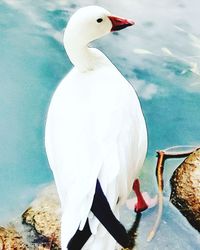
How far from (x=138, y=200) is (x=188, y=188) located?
0.43ft

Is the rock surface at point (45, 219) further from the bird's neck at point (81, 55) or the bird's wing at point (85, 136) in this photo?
the bird's neck at point (81, 55)

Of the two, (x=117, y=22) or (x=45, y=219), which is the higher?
(x=117, y=22)

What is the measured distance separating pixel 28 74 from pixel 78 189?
699 millimetres

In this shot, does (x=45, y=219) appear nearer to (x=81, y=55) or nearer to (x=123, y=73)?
(x=81, y=55)

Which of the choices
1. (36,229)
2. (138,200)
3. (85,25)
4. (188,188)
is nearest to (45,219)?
(36,229)

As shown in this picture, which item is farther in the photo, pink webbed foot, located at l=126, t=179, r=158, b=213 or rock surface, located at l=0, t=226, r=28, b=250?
pink webbed foot, located at l=126, t=179, r=158, b=213

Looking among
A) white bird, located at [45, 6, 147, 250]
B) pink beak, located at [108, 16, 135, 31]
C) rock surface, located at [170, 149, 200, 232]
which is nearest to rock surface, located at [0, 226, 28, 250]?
white bird, located at [45, 6, 147, 250]

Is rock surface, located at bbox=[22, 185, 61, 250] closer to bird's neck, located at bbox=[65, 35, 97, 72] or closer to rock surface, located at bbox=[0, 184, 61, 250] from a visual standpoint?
rock surface, located at bbox=[0, 184, 61, 250]

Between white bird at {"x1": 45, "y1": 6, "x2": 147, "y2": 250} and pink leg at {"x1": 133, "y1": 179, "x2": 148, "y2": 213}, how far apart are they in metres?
0.18

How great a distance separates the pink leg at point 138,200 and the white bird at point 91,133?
18 centimetres

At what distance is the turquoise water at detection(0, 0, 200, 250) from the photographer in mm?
1855

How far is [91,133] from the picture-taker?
5.11 ft

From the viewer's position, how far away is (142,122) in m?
1.67

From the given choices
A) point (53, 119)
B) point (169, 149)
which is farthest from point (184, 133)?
point (53, 119)
